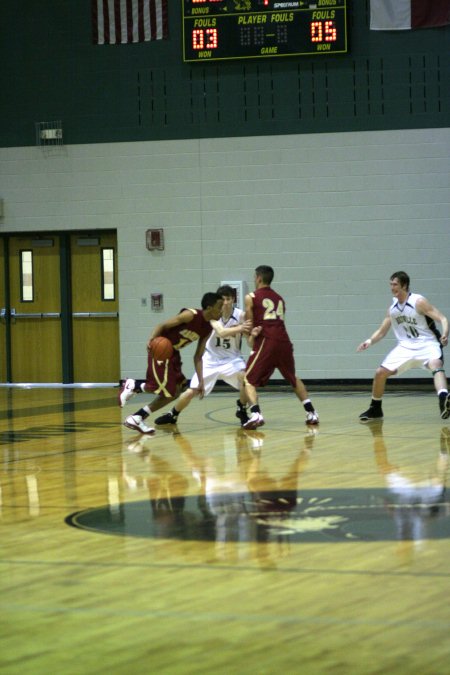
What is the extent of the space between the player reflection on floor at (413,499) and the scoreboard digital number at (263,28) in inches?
347

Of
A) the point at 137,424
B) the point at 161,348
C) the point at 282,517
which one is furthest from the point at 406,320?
the point at 282,517

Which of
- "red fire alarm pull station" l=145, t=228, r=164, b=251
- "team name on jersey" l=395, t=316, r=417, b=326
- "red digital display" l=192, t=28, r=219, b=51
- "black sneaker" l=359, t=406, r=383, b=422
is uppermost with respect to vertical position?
"red digital display" l=192, t=28, r=219, b=51

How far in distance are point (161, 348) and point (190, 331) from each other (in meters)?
0.41

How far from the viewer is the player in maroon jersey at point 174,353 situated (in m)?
10.6

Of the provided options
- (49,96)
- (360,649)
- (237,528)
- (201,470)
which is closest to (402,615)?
(360,649)

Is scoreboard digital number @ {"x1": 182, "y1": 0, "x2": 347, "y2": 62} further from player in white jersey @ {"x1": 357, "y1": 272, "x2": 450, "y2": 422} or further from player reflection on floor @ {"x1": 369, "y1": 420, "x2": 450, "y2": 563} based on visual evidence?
player reflection on floor @ {"x1": 369, "y1": 420, "x2": 450, "y2": 563}

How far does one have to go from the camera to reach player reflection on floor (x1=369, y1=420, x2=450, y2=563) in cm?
553

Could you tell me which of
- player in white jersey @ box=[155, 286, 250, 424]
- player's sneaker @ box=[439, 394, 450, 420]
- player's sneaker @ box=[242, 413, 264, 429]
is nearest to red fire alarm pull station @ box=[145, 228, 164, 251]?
player in white jersey @ box=[155, 286, 250, 424]

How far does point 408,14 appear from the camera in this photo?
1611 centimetres

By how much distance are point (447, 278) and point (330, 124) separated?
2.82m

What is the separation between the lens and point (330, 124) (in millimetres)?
16500

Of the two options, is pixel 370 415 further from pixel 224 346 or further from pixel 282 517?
pixel 282 517

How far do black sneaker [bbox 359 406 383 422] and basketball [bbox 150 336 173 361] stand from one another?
2382mm

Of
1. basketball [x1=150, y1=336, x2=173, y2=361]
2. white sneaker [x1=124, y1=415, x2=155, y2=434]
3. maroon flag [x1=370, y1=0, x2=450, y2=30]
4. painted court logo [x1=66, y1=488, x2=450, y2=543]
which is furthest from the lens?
maroon flag [x1=370, y1=0, x2=450, y2=30]
